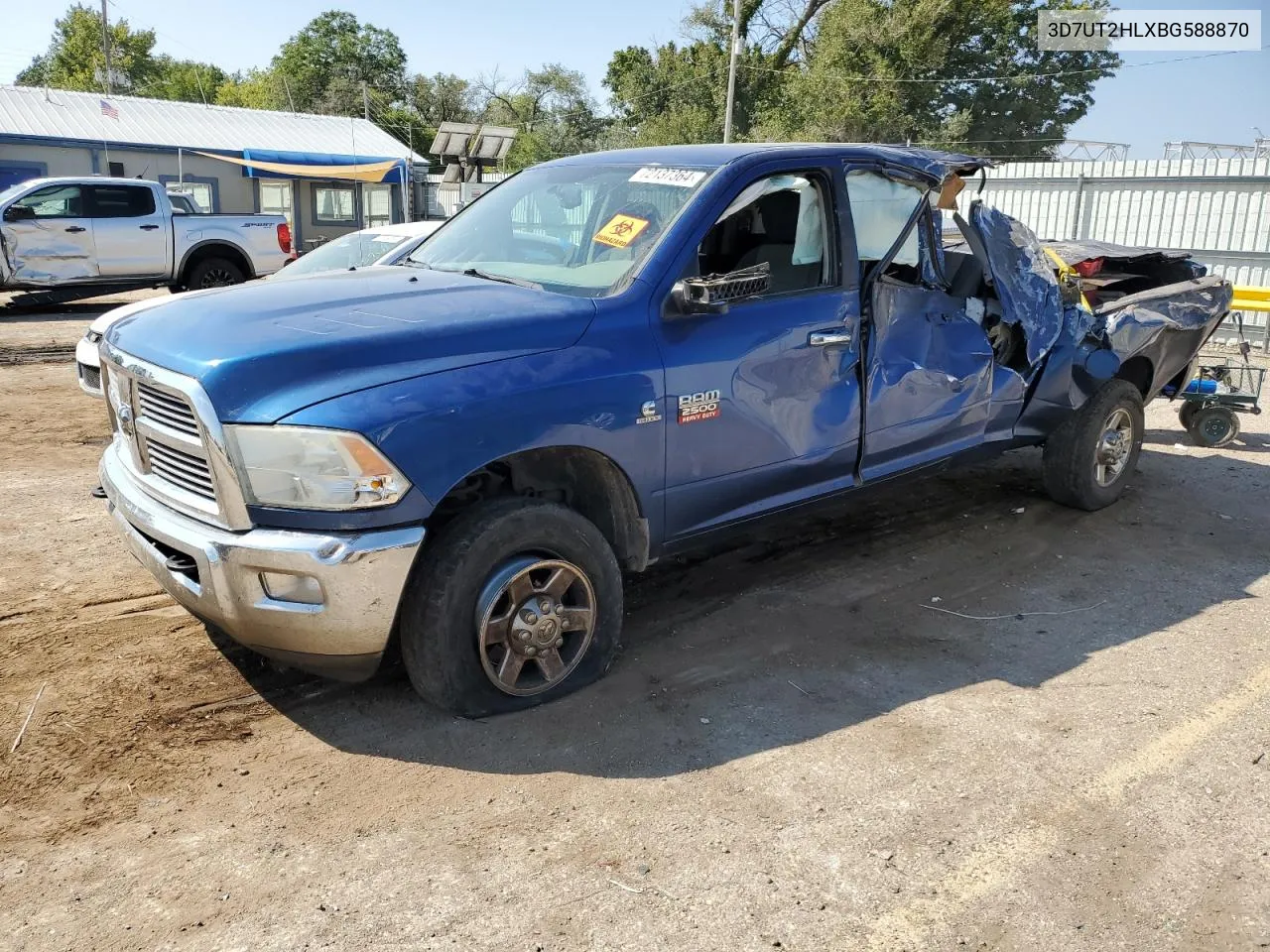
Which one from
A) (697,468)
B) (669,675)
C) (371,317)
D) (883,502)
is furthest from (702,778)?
(883,502)

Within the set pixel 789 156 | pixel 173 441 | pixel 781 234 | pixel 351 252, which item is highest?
pixel 789 156

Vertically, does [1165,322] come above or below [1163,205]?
below

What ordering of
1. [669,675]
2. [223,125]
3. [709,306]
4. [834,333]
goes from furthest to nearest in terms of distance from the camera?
[223,125]
[834,333]
[669,675]
[709,306]

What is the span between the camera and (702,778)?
11.0 feet

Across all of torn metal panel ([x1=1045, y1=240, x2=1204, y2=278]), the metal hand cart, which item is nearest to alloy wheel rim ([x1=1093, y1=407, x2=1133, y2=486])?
torn metal panel ([x1=1045, y1=240, x2=1204, y2=278])

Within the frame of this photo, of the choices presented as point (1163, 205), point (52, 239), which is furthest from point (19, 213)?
point (1163, 205)

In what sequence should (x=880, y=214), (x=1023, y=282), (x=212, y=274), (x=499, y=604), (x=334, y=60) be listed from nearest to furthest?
1. (x=499, y=604)
2. (x=880, y=214)
3. (x=1023, y=282)
4. (x=212, y=274)
5. (x=334, y=60)

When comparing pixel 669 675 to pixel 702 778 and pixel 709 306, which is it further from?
pixel 709 306

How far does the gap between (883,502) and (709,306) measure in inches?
122

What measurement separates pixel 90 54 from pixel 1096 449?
81157mm

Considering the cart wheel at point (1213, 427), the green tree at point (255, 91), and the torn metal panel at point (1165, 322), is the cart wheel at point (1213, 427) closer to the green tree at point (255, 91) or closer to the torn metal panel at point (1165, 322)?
the torn metal panel at point (1165, 322)

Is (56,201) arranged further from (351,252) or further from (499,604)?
(499,604)

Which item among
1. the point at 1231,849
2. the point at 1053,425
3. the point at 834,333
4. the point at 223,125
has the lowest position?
the point at 1231,849

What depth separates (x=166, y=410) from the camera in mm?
3385
